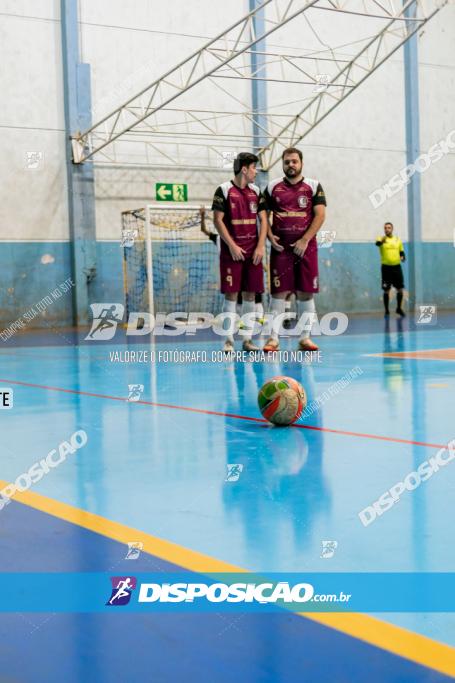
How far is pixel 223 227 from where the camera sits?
1032cm

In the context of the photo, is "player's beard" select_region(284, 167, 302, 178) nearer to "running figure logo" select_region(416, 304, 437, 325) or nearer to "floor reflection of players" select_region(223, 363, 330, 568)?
"floor reflection of players" select_region(223, 363, 330, 568)

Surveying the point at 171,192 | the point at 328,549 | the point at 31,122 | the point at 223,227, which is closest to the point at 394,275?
the point at 171,192

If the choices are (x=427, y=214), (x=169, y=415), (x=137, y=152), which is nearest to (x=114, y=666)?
(x=169, y=415)

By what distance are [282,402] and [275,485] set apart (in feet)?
5.33

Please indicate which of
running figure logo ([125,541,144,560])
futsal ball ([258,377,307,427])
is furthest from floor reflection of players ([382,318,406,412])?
running figure logo ([125,541,144,560])

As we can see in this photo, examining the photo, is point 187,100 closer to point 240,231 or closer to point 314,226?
point 240,231

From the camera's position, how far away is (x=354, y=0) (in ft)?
75.0

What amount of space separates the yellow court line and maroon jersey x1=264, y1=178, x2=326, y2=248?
6606mm

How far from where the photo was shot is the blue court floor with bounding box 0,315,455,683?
2.15 metres

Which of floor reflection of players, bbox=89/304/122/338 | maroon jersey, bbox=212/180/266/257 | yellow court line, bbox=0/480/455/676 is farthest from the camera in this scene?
floor reflection of players, bbox=89/304/122/338

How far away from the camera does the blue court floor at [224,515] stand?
2.15 metres

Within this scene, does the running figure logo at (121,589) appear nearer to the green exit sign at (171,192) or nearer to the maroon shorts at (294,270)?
the maroon shorts at (294,270)

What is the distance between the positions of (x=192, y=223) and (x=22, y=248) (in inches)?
155

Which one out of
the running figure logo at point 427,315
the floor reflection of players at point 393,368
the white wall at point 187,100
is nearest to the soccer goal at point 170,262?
the white wall at point 187,100
